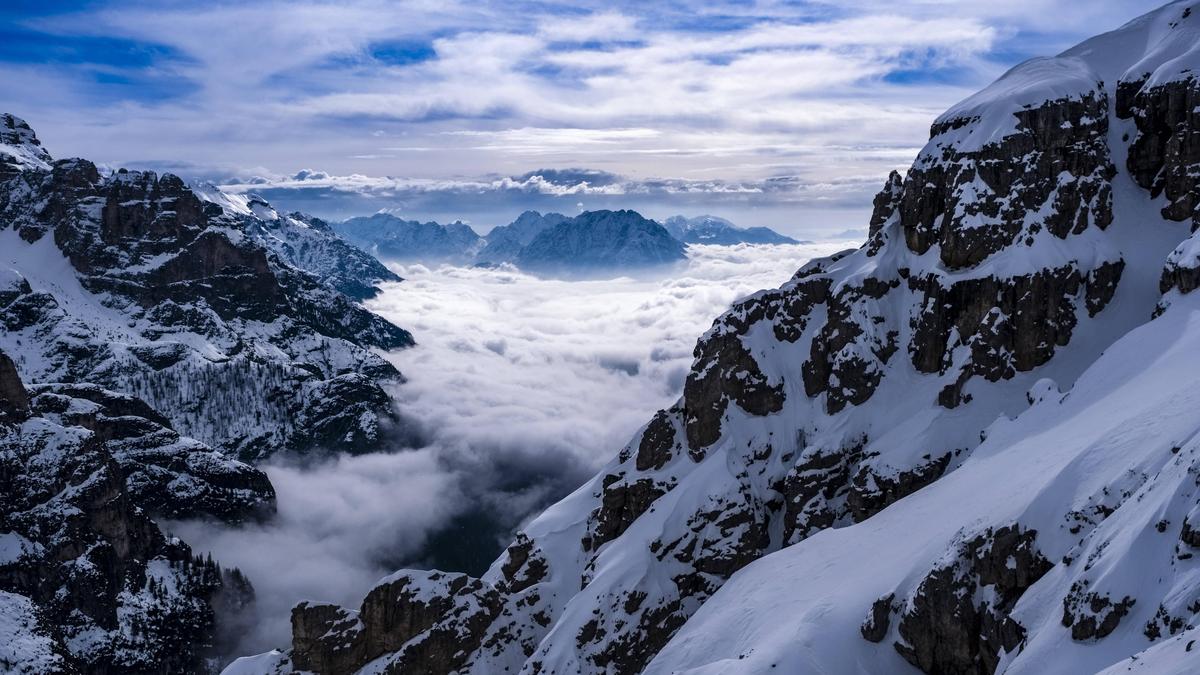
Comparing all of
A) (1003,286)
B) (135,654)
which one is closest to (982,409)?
(1003,286)

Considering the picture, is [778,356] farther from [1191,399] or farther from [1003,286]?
[1191,399]

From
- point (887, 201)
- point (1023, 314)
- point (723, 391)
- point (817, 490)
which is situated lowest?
point (817, 490)

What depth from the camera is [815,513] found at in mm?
122688

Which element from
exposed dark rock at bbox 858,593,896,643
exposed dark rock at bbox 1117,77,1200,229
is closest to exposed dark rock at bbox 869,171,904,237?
exposed dark rock at bbox 1117,77,1200,229

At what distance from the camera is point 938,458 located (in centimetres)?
11188

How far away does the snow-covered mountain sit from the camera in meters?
65.8

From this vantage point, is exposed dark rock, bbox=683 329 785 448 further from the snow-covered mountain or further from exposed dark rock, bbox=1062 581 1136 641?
exposed dark rock, bbox=1062 581 1136 641

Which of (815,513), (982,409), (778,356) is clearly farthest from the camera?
(778,356)

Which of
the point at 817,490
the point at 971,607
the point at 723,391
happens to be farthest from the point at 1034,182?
the point at 971,607

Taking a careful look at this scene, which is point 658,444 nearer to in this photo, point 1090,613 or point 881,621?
point 881,621

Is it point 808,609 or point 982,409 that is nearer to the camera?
point 808,609

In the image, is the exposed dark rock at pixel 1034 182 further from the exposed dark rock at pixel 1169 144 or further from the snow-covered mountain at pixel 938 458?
the exposed dark rock at pixel 1169 144

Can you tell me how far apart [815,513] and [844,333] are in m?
31.2

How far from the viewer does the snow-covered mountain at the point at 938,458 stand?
65812 mm
